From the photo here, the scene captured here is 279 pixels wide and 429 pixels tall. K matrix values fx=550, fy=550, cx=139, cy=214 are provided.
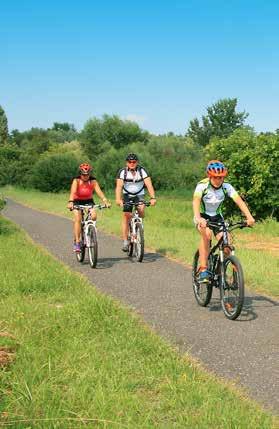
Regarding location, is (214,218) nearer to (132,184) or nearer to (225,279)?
(225,279)

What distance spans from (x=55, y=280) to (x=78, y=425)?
186 inches

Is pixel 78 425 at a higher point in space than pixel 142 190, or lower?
lower

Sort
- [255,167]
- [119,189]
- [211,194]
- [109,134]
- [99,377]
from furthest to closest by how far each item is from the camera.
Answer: [109,134]
[255,167]
[119,189]
[211,194]
[99,377]

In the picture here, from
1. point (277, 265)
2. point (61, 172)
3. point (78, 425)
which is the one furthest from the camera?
point (61, 172)

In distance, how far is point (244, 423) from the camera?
3.59 m

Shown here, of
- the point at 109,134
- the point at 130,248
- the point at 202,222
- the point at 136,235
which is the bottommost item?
the point at 130,248

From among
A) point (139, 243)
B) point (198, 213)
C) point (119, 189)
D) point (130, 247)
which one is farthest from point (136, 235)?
point (198, 213)

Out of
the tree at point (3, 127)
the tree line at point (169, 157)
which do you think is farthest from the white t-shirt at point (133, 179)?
the tree at point (3, 127)

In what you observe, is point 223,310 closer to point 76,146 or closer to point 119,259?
point 119,259

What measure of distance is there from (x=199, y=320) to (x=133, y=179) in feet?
16.7

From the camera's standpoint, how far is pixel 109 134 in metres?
76.6

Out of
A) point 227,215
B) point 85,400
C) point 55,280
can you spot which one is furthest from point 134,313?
point 227,215

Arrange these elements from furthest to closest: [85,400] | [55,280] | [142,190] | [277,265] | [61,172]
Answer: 1. [61,172]
2. [142,190]
3. [277,265]
4. [55,280]
5. [85,400]

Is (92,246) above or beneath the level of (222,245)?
beneath
